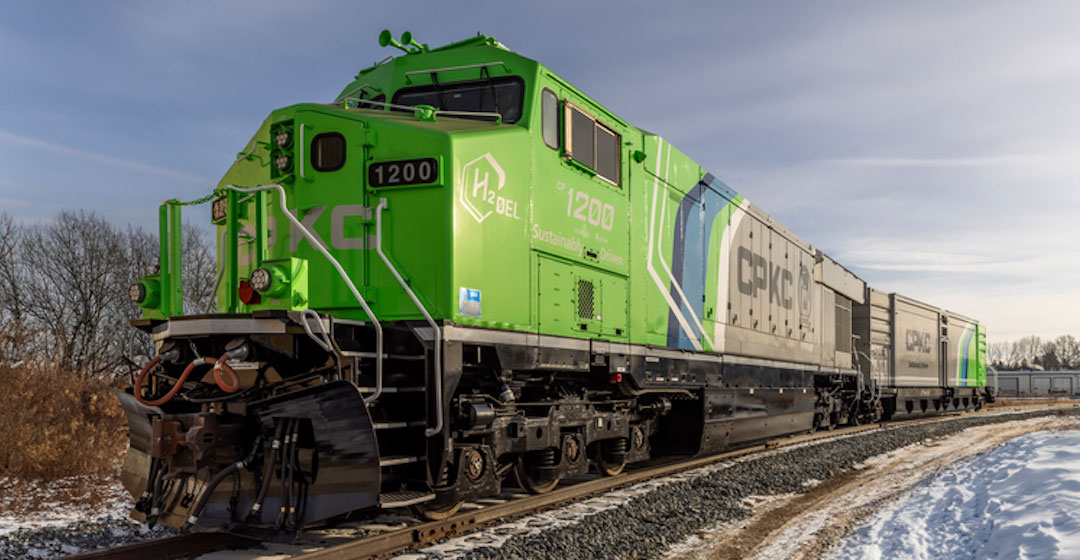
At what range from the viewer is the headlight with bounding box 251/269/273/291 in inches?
198

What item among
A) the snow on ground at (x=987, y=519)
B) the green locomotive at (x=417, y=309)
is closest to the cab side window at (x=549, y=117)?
the green locomotive at (x=417, y=309)

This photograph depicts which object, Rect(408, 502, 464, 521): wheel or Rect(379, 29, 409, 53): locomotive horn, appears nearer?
Rect(408, 502, 464, 521): wheel

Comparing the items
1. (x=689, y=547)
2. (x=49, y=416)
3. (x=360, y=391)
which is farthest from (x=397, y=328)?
(x=49, y=416)

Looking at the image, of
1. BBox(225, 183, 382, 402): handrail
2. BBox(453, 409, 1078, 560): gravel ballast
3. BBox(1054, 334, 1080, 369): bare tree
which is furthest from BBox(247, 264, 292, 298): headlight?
BBox(1054, 334, 1080, 369): bare tree

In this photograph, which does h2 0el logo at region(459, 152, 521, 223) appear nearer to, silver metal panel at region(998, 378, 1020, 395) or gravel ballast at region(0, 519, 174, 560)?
gravel ballast at region(0, 519, 174, 560)

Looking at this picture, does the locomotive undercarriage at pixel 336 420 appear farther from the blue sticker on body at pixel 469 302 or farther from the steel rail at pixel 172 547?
the steel rail at pixel 172 547

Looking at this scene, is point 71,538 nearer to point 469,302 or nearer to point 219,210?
point 219,210

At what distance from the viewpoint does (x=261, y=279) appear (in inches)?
198

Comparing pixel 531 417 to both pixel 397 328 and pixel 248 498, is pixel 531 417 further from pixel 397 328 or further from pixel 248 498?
pixel 248 498

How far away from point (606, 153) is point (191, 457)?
4649mm

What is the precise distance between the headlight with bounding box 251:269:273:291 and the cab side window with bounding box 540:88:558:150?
8.95ft

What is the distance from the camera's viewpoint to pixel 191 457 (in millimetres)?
4977

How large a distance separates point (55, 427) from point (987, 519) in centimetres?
985

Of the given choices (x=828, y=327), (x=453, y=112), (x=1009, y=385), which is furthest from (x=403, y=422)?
(x=1009, y=385)
